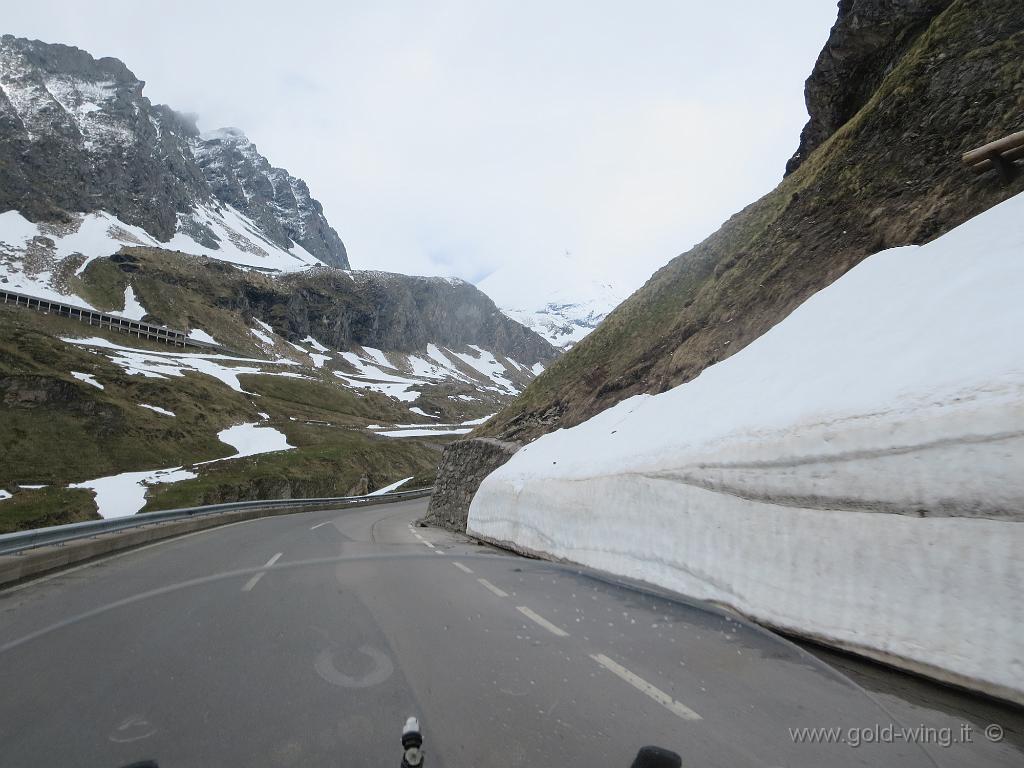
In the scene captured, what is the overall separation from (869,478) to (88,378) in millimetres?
58155

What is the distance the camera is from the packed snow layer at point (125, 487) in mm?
27406

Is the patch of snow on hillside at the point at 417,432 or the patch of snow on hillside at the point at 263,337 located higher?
the patch of snow on hillside at the point at 263,337

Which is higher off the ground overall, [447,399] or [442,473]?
[447,399]

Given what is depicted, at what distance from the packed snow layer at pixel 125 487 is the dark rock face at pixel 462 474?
14958 millimetres

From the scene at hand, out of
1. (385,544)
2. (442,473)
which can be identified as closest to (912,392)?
(385,544)

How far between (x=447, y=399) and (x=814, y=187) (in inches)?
4529

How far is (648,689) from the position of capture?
3.73m

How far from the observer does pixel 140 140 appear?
193625 mm

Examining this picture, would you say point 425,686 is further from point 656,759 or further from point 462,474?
point 462,474

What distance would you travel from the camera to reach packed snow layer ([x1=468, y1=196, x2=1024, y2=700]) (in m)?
4.23

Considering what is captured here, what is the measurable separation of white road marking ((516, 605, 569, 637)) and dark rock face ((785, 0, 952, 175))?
65.7 feet

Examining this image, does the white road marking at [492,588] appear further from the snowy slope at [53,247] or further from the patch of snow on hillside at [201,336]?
the snowy slope at [53,247]

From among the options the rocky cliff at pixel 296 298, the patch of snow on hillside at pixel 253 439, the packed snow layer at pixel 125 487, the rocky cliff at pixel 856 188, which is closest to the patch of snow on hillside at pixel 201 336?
the rocky cliff at pixel 296 298

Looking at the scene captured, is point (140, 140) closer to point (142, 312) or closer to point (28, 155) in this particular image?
point (28, 155)
